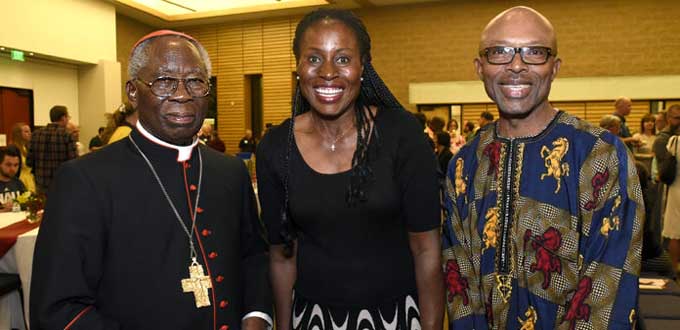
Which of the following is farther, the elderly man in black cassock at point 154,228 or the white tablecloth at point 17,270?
the white tablecloth at point 17,270

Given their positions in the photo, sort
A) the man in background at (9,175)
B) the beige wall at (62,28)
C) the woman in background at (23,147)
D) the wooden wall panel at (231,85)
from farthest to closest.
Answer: the wooden wall panel at (231,85)
the beige wall at (62,28)
the woman in background at (23,147)
the man in background at (9,175)

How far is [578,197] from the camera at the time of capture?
1.58m

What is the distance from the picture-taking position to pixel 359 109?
6.64 ft

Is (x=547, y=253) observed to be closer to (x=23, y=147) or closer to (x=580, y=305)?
(x=580, y=305)

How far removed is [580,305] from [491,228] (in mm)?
345

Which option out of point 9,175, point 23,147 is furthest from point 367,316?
point 23,147

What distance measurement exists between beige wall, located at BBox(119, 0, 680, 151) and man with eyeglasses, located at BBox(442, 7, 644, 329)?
1307 centimetres

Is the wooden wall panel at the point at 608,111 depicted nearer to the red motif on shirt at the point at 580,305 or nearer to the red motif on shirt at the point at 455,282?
the red motif on shirt at the point at 455,282

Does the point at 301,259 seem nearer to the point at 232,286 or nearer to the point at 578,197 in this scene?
the point at 232,286

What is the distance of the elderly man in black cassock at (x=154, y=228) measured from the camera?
4.58ft

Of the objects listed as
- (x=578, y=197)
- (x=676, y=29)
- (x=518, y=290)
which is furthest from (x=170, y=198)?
(x=676, y=29)

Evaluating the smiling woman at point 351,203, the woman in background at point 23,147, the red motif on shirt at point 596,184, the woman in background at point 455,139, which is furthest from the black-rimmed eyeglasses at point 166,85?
the woman in background at point 455,139

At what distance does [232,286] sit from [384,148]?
0.71 meters

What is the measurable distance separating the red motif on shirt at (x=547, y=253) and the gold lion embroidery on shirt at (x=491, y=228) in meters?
0.13
